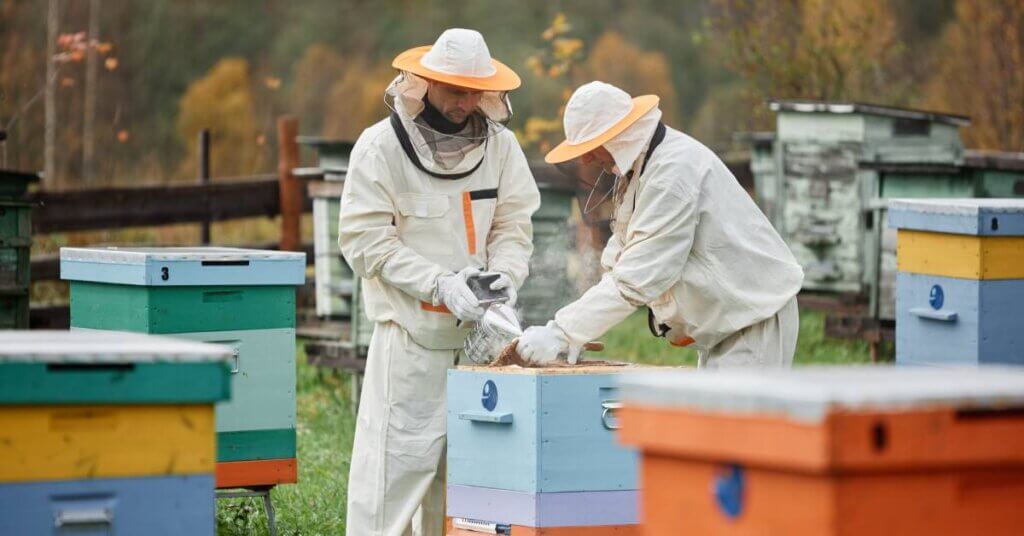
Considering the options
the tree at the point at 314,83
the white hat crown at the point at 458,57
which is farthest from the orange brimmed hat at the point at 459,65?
the tree at the point at 314,83

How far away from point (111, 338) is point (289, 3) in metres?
20.0

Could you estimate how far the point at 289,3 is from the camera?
22375 millimetres

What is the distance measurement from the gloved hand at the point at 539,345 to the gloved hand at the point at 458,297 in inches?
7.1

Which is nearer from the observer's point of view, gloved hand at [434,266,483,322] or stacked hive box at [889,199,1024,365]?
gloved hand at [434,266,483,322]

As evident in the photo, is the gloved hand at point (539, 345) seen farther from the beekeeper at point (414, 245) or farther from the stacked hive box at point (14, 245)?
the stacked hive box at point (14, 245)

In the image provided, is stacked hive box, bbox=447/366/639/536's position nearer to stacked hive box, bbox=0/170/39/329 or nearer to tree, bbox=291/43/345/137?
stacked hive box, bbox=0/170/39/329

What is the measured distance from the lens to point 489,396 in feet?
12.2

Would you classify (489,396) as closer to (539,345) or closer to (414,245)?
(539,345)

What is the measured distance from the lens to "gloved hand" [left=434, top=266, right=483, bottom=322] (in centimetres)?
394

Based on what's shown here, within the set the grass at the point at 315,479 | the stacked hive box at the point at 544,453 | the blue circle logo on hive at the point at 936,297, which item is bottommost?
the grass at the point at 315,479

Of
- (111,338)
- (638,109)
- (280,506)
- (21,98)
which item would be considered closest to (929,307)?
(638,109)

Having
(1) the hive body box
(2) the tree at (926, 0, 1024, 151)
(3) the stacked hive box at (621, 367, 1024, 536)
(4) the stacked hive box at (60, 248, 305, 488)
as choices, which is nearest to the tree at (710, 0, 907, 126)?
(2) the tree at (926, 0, 1024, 151)

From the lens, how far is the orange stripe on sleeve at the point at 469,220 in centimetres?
419

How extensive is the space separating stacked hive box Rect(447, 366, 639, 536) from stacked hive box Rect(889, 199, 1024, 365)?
1.33m
